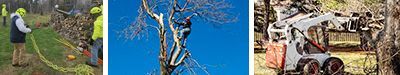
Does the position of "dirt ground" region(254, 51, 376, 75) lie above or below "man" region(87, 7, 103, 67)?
below

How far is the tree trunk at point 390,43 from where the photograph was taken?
19.4 feet

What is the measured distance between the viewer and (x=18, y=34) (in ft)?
19.4

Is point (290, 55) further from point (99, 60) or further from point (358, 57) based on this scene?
point (99, 60)

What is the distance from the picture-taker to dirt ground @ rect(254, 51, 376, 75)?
19.7ft

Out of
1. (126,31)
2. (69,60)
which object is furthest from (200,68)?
(69,60)

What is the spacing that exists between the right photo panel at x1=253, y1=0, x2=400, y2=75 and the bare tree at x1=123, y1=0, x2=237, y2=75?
35cm

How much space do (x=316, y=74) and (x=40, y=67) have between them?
8.57 feet

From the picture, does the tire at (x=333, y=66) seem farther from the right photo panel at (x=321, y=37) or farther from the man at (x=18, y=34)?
the man at (x=18, y=34)

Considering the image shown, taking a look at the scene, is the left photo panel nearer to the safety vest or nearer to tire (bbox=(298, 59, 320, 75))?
the safety vest

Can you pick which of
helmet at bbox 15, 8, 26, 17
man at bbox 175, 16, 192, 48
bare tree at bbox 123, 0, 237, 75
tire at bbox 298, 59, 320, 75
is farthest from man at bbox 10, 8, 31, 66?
tire at bbox 298, 59, 320, 75

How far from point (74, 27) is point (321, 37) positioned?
7.70 ft

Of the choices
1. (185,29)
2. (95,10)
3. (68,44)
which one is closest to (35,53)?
(68,44)

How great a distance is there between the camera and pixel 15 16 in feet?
19.2

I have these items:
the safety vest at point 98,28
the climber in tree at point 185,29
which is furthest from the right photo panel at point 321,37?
the safety vest at point 98,28
